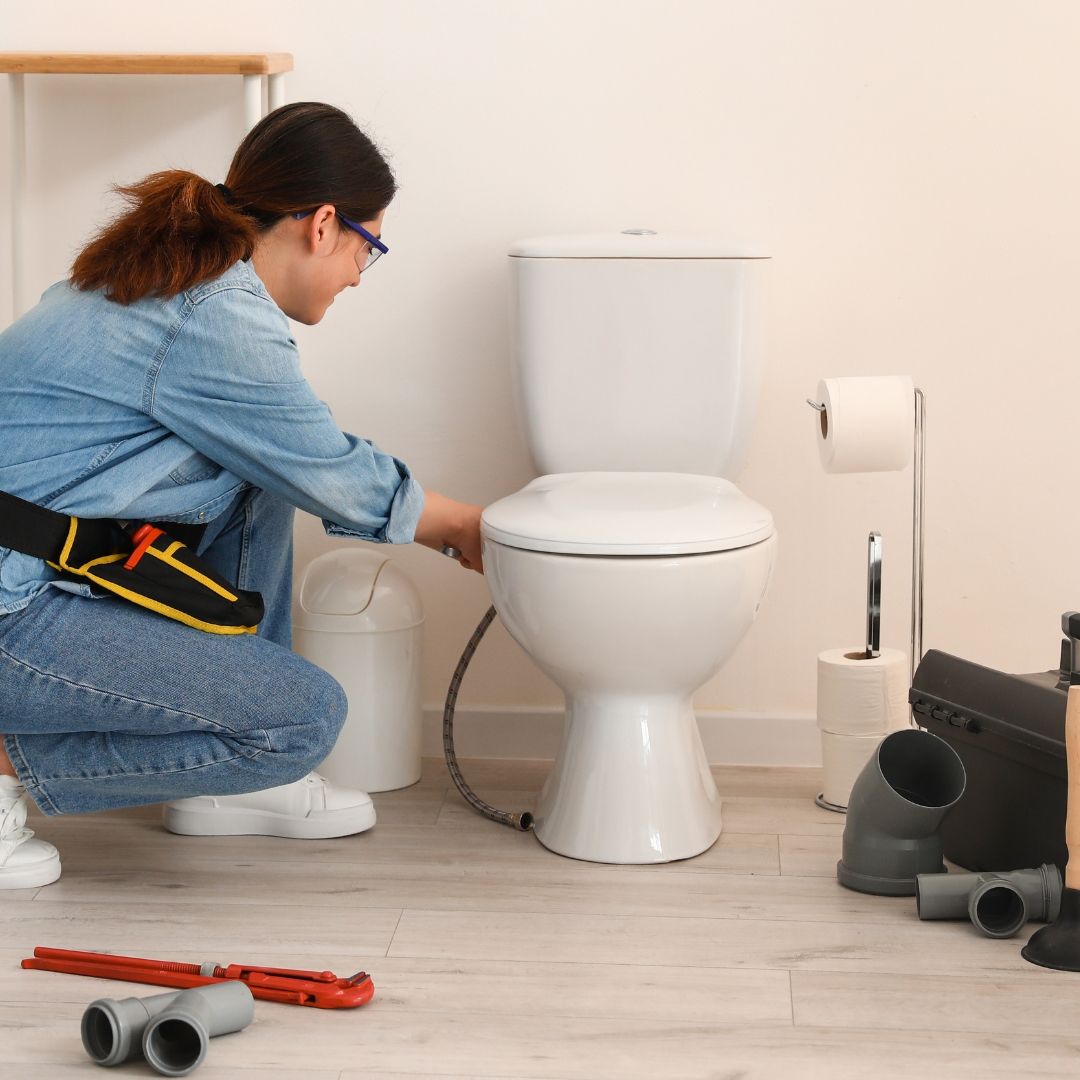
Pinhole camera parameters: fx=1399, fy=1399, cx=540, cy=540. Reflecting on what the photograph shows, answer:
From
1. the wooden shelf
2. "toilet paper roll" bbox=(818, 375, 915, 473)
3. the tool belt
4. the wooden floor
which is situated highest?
the wooden shelf

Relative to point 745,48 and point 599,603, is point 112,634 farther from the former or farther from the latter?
point 745,48

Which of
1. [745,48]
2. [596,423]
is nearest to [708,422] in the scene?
[596,423]

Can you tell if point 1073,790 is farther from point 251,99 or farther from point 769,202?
point 251,99

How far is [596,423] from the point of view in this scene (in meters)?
1.98

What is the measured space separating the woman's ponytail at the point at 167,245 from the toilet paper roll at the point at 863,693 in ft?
3.11

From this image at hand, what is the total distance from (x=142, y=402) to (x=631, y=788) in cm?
75

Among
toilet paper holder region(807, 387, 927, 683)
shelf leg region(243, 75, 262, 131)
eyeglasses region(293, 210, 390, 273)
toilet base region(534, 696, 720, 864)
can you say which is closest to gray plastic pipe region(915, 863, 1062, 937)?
toilet base region(534, 696, 720, 864)

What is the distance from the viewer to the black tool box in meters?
1.56

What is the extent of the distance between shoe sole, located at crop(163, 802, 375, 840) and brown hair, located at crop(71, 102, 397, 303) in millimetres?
702

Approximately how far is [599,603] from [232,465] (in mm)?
437

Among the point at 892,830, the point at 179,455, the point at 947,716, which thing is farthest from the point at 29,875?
the point at 947,716

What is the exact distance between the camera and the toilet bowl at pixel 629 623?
5.16 feet

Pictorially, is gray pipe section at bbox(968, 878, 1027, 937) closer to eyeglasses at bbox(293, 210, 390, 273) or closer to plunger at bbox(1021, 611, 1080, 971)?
plunger at bbox(1021, 611, 1080, 971)

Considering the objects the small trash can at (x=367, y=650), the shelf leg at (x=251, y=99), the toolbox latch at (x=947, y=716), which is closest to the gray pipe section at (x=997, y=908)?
the toolbox latch at (x=947, y=716)
